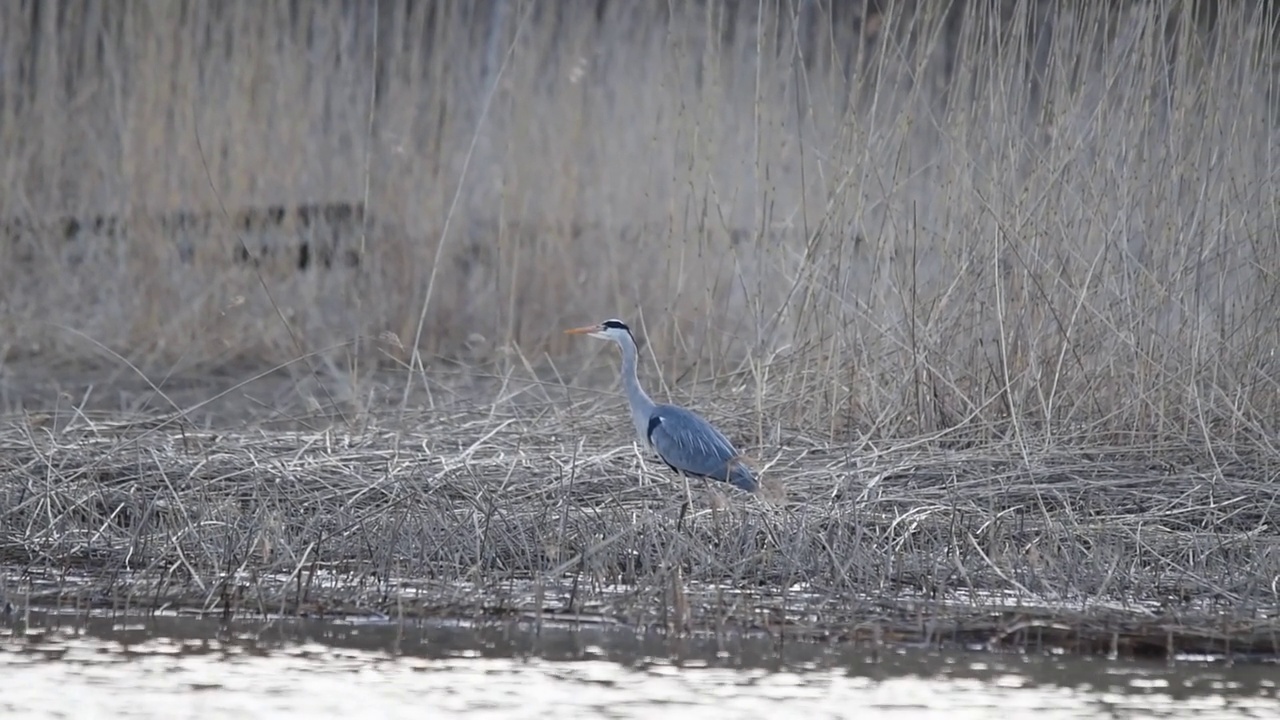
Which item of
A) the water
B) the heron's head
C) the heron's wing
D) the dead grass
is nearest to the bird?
the heron's wing

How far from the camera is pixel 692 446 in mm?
4422

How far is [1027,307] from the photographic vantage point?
4.79m

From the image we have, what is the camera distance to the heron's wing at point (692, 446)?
173 inches

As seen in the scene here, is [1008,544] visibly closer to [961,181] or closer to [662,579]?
[662,579]

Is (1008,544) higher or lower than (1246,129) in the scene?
lower

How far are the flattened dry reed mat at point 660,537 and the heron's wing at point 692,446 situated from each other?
0.06 meters

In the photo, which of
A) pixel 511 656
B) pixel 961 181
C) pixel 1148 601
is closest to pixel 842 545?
pixel 1148 601

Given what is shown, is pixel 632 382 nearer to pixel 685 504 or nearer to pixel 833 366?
pixel 833 366

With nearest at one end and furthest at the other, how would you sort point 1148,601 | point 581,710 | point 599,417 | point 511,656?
point 581,710
point 511,656
point 1148,601
point 599,417

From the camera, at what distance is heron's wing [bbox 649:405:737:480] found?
440 centimetres

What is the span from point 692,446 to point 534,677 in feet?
4.54

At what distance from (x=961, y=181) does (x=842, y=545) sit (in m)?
1.40

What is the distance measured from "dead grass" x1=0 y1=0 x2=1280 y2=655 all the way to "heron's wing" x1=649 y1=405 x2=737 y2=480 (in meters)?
0.11

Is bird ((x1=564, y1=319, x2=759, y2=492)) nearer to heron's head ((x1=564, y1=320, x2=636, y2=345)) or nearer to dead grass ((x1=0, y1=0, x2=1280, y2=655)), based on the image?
dead grass ((x1=0, y1=0, x2=1280, y2=655))
